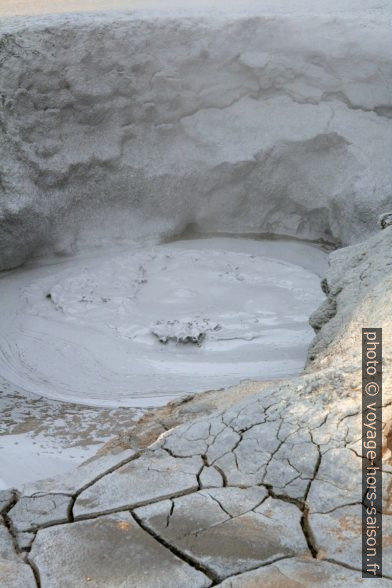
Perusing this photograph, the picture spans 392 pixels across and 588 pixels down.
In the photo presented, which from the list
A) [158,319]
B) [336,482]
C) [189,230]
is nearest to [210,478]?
[336,482]

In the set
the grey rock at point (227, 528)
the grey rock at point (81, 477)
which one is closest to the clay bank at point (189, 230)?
the grey rock at point (81, 477)

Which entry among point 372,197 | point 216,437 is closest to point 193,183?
point 372,197

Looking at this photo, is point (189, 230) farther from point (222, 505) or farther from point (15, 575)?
point (15, 575)

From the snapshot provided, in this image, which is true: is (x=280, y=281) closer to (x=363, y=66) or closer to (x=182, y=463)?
(x=363, y=66)

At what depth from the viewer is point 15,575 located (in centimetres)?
177

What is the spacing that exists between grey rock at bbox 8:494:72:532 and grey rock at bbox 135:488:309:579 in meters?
0.21

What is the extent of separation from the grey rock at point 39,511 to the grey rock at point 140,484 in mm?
39

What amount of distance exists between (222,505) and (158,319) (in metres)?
2.17

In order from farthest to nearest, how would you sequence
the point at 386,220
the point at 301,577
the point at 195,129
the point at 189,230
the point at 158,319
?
the point at 189,230 < the point at 195,129 < the point at 158,319 < the point at 386,220 < the point at 301,577

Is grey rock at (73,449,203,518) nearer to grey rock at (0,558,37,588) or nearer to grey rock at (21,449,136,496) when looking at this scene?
grey rock at (21,449,136,496)

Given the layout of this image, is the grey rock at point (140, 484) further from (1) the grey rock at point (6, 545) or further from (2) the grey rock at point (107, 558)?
(1) the grey rock at point (6, 545)

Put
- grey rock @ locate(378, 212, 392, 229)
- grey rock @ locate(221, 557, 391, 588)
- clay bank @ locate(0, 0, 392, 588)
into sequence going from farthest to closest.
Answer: grey rock @ locate(378, 212, 392, 229) → clay bank @ locate(0, 0, 392, 588) → grey rock @ locate(221, 557, 391, 588)

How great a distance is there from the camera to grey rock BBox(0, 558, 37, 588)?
1744 mm

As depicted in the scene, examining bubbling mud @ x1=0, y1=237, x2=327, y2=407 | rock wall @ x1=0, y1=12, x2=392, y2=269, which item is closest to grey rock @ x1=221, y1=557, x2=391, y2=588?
bubbling mud @ x1=0, y1=237, x2=327, y2=407
